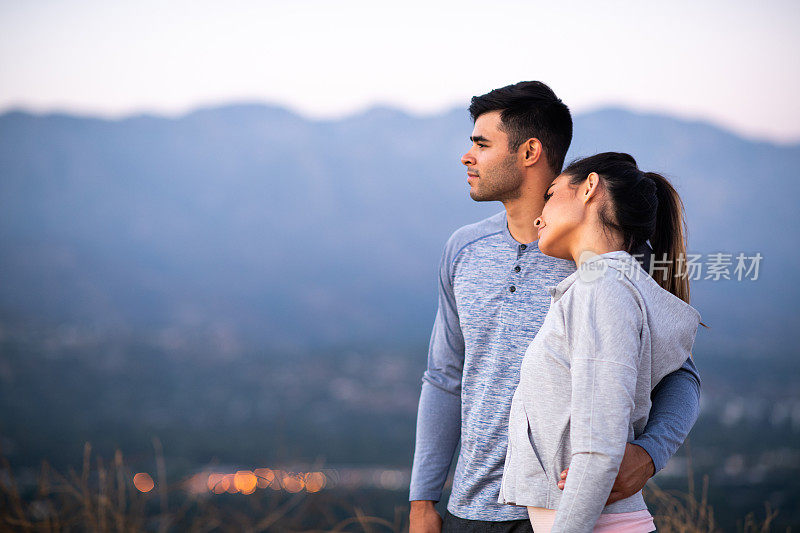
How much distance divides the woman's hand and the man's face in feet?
2.15

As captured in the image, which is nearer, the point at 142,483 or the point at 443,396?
the point at 443,396

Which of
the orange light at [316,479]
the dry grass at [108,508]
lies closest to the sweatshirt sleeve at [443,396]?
the orange light at [316,479]

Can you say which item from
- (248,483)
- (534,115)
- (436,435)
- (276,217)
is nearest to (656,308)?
(534,115)

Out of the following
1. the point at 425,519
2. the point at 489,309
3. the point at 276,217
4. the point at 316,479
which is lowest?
the point at 276,217

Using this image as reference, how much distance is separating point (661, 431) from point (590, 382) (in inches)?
11.0

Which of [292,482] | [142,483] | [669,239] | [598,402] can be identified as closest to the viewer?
[598,402]

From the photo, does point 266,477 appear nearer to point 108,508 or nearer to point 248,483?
point 108,508

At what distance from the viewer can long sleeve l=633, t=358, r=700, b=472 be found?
1.22 meters

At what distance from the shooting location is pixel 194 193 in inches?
2800

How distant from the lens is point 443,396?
69.7 inches

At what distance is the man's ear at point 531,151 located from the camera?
1.62 m

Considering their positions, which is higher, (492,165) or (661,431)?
(492,165)

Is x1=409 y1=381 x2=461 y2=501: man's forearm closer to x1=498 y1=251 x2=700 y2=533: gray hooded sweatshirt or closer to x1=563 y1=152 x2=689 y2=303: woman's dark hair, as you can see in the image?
x1=498 y1=251 x2=700 y2=533: gray hooded sweatshirt

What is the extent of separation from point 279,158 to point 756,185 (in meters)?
44.8
